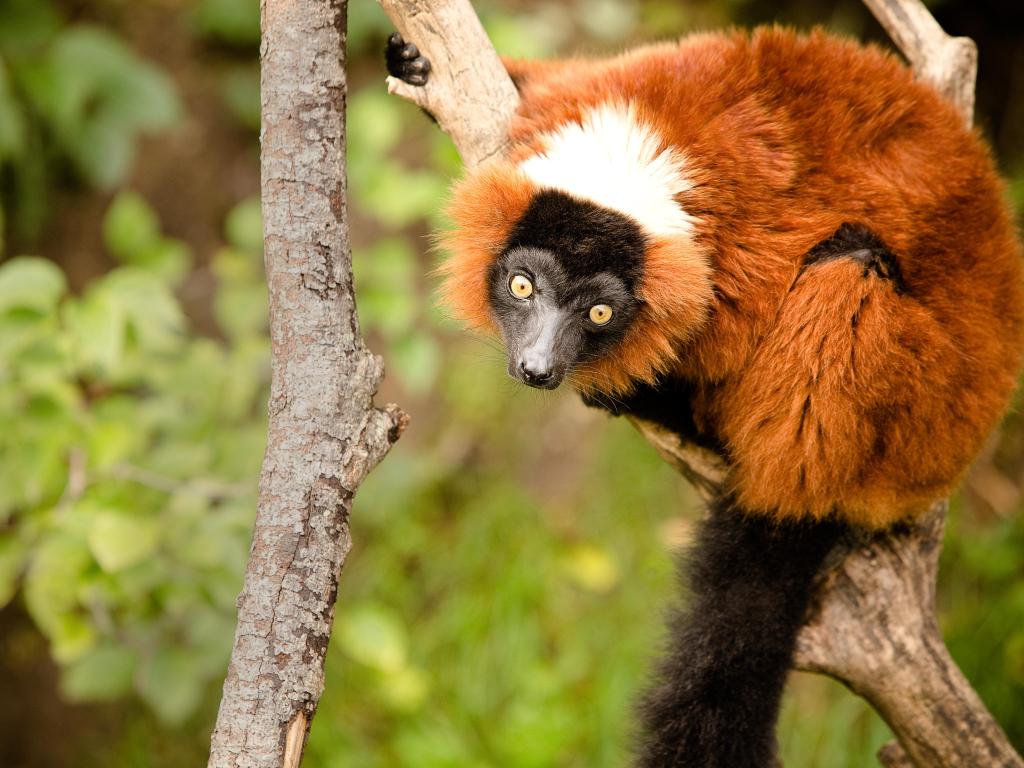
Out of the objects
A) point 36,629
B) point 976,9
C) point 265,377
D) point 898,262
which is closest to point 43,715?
point 36,629

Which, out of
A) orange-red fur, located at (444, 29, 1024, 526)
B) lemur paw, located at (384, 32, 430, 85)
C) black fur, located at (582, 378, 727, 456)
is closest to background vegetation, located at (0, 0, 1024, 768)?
black fur, located at (582, 378, 727, 456)

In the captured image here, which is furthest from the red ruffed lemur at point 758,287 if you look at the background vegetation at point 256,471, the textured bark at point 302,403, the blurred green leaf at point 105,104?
the blurred green leaf at point 105,104

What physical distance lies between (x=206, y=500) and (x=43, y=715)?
7.52ft

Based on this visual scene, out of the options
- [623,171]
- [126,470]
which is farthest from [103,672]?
[623,171]

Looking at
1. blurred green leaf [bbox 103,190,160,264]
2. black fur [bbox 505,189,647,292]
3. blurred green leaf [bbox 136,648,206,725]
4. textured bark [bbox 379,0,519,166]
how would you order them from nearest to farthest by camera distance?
black fur [bbox 505,189,647,292]
textured bark [bbox 379,0,519,166]
blurred green leaf [bbox 136,648,206,725]
blurred green leaf [bbox 103,190,160,264]

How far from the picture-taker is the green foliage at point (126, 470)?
271 cm

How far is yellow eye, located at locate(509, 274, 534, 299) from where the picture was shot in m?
2.37

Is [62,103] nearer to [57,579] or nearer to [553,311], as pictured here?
[57,579]

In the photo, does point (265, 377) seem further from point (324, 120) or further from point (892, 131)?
point (892, 131)

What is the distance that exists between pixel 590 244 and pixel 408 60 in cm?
67

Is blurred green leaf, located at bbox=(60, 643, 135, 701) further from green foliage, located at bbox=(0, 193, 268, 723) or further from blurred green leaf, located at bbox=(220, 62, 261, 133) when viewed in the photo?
blurred green leaf, located at bbox=(220, 62, 261, 133)

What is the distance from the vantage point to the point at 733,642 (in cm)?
241

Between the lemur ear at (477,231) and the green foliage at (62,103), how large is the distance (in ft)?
7.07

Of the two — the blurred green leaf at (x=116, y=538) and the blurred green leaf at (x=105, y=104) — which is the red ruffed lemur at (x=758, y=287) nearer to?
the blurred green leaf at (x=116, y=538)
